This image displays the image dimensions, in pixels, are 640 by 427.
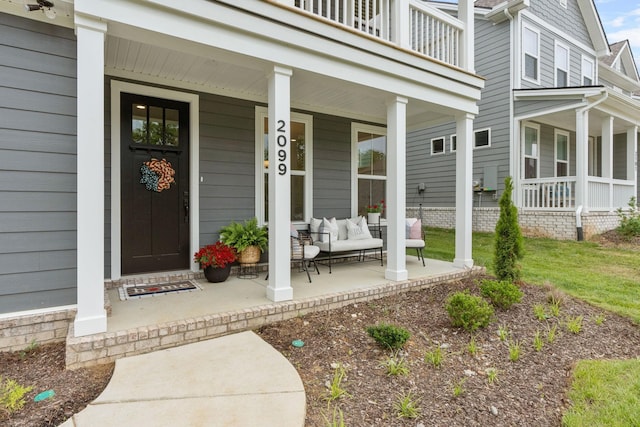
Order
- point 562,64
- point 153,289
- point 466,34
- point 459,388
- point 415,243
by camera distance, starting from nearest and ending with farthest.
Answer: point 459,388 → point 153,289 → point 466,34 → point 415,243 → point 562,64

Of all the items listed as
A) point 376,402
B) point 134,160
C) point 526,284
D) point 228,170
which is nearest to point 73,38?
point 134,160

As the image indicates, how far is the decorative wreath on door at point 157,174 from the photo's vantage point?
4.39 m

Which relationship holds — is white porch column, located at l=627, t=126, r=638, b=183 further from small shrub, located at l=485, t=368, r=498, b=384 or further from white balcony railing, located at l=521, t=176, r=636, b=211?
small shrub, located at l=485, t=368, r=498, b=384

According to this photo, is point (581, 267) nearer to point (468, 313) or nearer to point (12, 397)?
point (468, 313)

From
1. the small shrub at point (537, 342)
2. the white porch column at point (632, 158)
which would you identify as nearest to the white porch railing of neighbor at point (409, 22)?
the small shrub at point (537, 342)

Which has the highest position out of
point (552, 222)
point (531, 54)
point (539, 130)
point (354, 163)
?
point (531, 54)

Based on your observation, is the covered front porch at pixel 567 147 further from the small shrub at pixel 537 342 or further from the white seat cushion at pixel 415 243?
the small shrub at pixel 537 342

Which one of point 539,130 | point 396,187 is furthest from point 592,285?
point 539,130

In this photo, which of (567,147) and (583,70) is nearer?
(567,147)

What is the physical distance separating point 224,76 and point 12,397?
3.76 metres

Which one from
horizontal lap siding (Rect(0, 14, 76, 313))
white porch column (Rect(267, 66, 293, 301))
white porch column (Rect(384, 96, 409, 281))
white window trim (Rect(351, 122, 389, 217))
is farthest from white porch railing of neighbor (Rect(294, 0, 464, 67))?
horizontal lap siding (Rect(0, 14, 76, 313))

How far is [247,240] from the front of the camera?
14.9 ft

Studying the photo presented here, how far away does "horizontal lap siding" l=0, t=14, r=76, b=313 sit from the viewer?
288 centimetres

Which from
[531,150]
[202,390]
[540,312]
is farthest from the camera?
[531,150]
